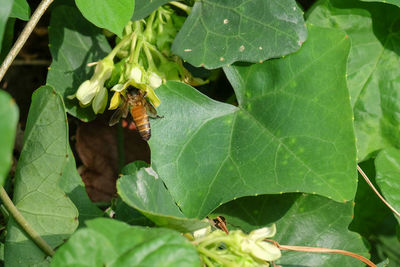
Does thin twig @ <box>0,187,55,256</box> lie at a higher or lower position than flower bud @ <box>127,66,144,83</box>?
lower

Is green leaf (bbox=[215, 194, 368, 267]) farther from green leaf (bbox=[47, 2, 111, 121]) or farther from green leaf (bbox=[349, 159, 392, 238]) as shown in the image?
green leaf (bbox=[47, 2, 111, 121])

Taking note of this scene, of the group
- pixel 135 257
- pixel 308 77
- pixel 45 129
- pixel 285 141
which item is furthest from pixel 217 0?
pixel 135 257

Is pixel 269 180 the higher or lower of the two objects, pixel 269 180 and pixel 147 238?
the lower

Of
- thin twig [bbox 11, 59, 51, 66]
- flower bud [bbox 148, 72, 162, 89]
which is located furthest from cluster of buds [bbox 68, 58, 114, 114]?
thin twig [bbox 11, 59, 51, 66]

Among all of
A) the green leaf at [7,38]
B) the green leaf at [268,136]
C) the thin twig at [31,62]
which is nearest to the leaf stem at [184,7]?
the green leaf at [268,136]

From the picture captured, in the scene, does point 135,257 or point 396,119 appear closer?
point 135,257

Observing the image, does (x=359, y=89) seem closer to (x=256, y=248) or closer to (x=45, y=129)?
(x=256, y=248)
